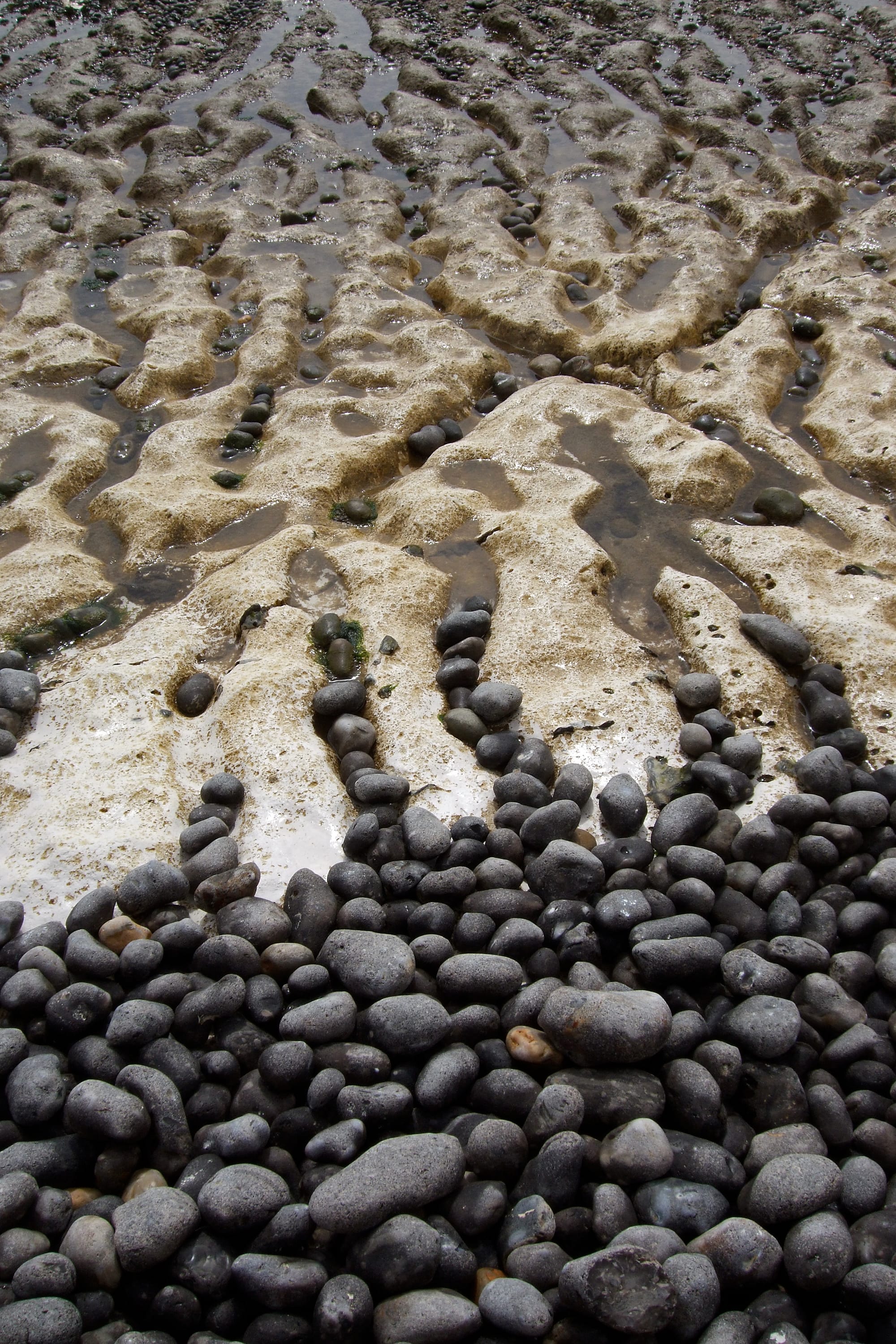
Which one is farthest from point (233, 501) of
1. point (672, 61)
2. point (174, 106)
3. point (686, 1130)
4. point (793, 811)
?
point (672, 61)

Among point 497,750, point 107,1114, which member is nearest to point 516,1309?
point 107,1114

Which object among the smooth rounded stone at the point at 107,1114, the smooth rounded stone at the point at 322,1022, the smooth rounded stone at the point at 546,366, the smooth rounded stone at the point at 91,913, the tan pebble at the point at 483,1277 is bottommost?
the smooth rounded stone at the point at 91,913

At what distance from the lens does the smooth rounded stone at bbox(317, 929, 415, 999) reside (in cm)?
319

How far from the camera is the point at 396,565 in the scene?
5.45m

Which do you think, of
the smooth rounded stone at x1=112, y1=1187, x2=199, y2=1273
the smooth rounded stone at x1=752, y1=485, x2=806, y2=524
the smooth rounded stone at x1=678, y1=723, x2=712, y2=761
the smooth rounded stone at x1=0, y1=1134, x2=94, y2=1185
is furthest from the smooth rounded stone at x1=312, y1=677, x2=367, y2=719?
the smooth rounded stone at x1=752, y1=485, x2=806, y2=524

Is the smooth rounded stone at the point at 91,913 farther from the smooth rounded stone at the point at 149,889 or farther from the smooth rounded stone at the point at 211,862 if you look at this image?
the smooth rounded stone at the point at 211,862

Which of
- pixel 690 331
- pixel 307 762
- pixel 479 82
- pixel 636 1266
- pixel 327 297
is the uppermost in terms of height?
pixel 479 82

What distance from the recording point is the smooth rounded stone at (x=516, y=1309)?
→ 240 cm

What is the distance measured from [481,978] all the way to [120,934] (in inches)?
53.7

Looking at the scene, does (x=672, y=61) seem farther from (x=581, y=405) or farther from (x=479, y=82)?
(x=581, y=405)

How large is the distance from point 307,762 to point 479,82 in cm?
1112

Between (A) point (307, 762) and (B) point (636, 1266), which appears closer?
(B) point (636, 1266)

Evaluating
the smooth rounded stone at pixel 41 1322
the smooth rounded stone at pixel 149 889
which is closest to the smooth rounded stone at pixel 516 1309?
the smooth rounded stone at pixel 41 1322

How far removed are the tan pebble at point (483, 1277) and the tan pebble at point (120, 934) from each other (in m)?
1.65
